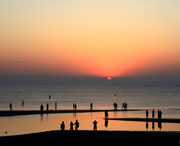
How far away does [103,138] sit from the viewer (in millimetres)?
31125

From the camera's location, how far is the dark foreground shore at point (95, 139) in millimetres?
28797

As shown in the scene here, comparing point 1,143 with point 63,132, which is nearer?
point 1,143

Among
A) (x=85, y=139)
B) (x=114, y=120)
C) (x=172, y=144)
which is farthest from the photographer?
(x=114, y=120)

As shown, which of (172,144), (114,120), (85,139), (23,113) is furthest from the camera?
(23,113)

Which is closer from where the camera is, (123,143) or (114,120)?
(123,143)

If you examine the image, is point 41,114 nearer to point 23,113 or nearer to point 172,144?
point 23,113

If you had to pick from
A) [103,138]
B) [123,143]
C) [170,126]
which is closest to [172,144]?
[123,143]

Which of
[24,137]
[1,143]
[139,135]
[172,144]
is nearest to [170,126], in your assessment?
[139,135]

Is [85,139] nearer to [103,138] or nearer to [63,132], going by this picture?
[103,138]

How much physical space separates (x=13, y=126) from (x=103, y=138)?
1645cm

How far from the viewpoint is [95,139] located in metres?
30.5

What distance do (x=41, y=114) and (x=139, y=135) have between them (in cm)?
3154

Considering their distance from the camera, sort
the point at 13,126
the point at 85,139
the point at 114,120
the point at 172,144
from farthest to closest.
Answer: the point at 114,120
the point at 13,126
the point at 85,139
the point at 172,144

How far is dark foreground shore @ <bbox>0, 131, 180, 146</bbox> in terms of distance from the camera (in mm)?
28797
